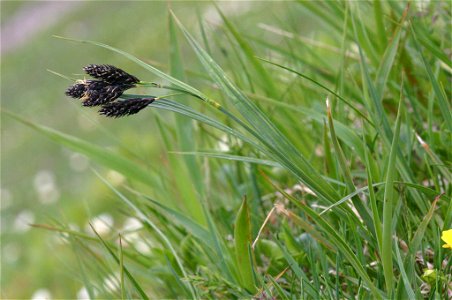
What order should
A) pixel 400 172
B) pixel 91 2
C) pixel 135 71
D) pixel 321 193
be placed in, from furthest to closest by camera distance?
pixel 91 2, pixel 135 71, pixel 400 172, pixel 321 193

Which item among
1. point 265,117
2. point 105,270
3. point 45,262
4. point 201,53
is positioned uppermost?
point 201,53

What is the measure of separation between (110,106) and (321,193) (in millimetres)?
414

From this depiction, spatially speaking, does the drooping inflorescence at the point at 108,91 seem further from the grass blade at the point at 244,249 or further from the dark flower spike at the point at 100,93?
the grass blade at the point at 244,249

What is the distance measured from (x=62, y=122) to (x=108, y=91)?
45.1 ft

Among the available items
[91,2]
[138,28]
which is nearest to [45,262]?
[138,28]

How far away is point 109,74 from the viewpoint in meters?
1.17

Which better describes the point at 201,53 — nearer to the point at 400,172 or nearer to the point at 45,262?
the point at 400,172

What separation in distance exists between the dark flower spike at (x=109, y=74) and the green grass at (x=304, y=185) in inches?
3.5

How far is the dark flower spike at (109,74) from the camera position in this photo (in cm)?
117

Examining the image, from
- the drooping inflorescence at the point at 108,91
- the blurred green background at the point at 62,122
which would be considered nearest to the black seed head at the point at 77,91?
the drooping inflorescence at the point at 108,91

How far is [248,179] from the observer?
2152 millimetres

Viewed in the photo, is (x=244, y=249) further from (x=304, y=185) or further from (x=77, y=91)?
(x=77, y=91)

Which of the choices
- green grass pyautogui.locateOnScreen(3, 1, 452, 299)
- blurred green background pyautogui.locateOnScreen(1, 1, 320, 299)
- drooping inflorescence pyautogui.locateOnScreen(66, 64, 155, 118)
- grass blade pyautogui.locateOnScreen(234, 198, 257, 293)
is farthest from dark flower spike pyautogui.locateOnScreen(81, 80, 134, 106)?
blurred green background pyautogui.locateOnScreen(1, 1, 320, 299)

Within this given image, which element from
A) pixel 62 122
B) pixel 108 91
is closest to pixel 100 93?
pixel 108 91
